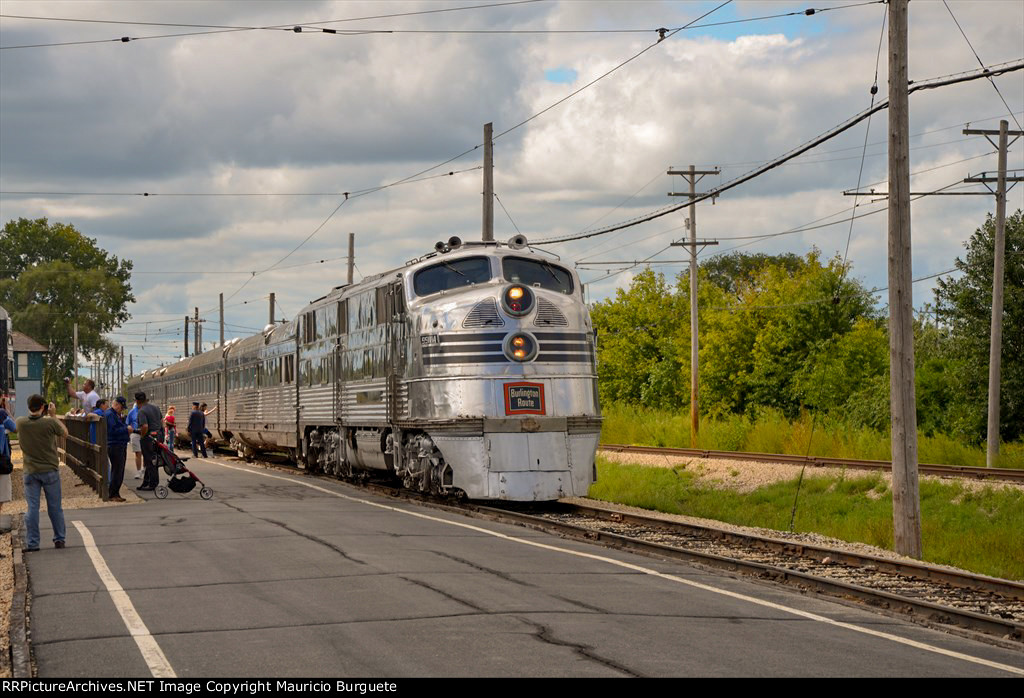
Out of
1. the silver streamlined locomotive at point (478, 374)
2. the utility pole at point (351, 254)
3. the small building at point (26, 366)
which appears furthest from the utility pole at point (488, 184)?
the small building at point (26, 366)

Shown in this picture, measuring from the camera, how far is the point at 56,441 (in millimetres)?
18172

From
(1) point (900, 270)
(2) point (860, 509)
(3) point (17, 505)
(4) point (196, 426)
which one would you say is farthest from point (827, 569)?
(4) point (196, 426)

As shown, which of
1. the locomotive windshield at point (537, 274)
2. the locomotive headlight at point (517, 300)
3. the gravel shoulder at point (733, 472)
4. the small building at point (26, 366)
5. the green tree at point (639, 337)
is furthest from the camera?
the small building at point (26, 366)

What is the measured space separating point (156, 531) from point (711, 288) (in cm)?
5580

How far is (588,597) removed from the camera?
37.1 ft

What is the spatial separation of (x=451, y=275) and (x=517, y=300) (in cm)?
149

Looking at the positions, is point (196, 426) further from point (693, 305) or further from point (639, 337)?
point (639, 337)

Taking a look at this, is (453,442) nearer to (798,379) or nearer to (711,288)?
(798,379)

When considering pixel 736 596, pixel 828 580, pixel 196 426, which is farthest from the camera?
pixel 196 426

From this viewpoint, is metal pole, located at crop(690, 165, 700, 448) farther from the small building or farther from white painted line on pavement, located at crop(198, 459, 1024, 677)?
the small building

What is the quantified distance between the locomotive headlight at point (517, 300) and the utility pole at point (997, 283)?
15.8 meters

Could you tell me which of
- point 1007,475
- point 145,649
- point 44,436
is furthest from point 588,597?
point 1007,475

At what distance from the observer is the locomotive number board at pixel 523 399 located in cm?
1964

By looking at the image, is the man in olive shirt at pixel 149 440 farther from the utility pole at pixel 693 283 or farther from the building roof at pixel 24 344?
the building roof at pixel 24 344
